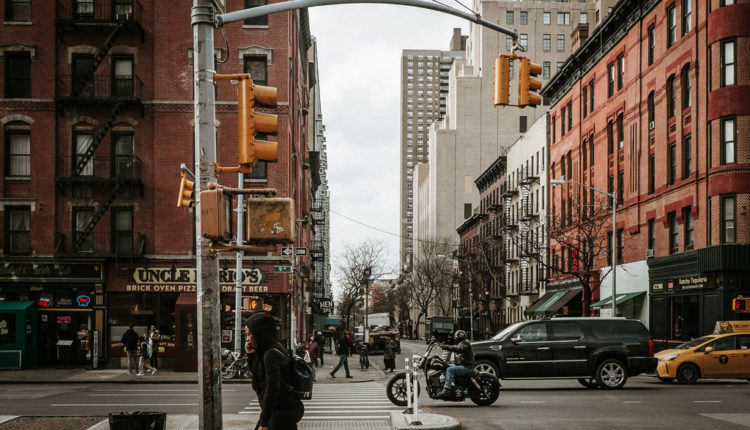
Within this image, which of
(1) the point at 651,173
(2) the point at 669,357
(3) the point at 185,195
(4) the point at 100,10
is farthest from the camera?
(1) the point at 651,173

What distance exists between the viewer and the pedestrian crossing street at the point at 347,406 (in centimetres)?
1684

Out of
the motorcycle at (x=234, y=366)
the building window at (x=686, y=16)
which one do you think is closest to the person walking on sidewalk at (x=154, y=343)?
the motorcycle at (x=234, y=366)

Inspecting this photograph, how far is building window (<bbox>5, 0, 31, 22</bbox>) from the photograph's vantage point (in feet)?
115

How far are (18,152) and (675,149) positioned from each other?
3015cm

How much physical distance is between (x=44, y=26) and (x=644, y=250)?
31408mm

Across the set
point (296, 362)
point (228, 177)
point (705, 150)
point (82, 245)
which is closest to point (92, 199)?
point (82, 245)

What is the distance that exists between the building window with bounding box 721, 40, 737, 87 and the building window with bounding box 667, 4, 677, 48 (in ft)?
16.2

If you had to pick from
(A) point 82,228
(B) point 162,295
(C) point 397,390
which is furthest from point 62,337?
(C) point 397,390

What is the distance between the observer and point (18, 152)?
115 ft

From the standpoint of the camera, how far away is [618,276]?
46.6 meters

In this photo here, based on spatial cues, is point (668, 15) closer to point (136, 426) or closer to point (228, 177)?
point (228, 177)

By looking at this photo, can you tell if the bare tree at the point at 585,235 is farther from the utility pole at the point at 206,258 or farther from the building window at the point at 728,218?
the utility pole at the point at 206,258

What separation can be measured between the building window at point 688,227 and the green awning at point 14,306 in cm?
2898

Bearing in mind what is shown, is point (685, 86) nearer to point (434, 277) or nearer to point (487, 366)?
point (487, 366)
